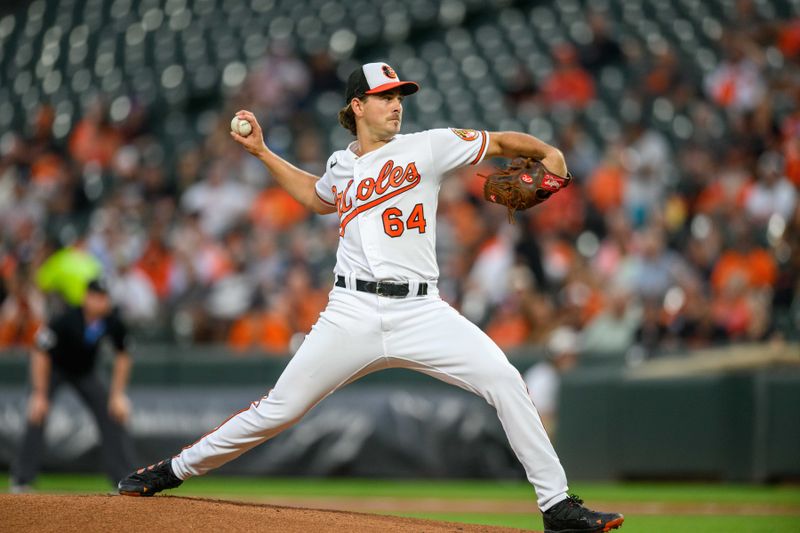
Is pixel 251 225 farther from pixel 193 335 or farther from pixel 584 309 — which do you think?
pixel 584 309

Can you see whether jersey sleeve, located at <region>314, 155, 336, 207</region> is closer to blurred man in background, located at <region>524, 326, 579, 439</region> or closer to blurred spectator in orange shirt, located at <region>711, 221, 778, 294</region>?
blurred man in background, located at <region>524, 326, 579, 439</region>

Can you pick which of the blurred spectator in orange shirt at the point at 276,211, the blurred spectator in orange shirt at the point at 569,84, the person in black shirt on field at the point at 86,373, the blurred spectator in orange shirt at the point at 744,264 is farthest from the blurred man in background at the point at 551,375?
the blurred spectator in orange shirt at the point at 569,84

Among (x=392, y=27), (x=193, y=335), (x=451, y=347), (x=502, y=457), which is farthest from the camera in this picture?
(x=392, y=27)

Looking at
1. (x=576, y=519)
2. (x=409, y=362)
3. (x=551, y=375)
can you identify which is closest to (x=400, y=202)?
(x=409, y=362)

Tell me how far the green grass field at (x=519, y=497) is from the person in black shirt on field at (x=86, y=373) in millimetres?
464

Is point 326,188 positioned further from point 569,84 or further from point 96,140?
point 96,140

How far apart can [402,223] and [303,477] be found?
6.32 meters

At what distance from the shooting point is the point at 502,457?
34.7ft

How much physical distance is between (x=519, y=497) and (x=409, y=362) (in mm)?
4498

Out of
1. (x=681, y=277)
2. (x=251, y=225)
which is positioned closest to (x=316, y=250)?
(x=251, y=225)

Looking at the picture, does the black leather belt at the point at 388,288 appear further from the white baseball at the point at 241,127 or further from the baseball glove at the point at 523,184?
the white baseball at the point at 241,127

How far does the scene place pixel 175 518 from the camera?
470cm

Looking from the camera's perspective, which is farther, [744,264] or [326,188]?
[744,264]

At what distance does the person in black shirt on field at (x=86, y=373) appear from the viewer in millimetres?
8195
